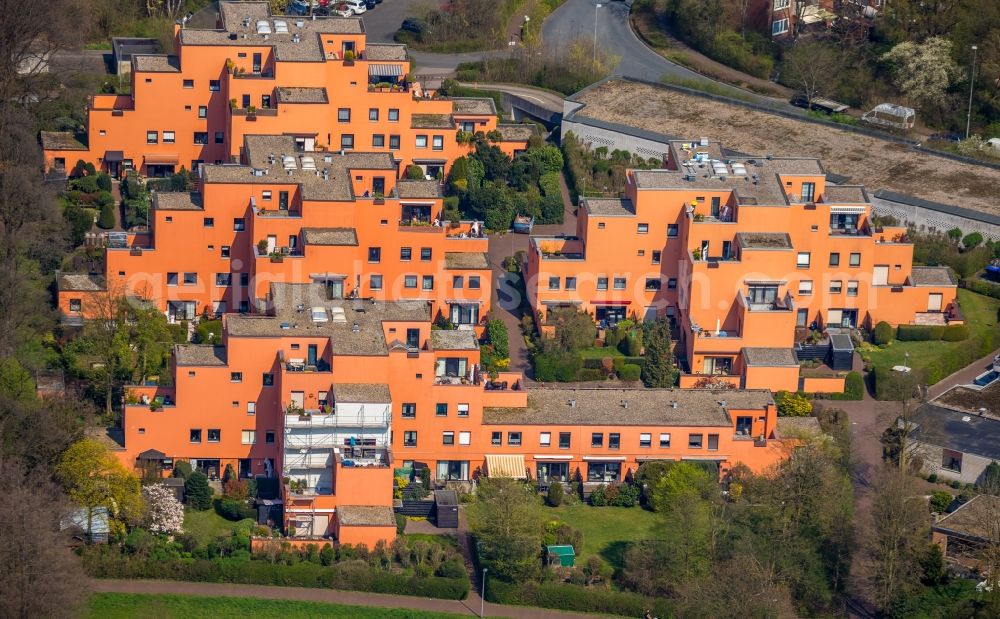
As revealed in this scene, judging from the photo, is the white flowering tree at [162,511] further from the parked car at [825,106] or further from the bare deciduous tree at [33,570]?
the parked car at [825,106]

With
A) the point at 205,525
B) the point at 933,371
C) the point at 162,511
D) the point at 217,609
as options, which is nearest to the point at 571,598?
the point at 217,609

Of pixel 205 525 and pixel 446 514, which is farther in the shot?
pixel 446 514

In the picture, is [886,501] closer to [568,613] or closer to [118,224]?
[568,613]

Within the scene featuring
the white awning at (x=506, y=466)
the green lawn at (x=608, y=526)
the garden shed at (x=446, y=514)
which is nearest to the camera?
the green lawn at (x=608, y=526)

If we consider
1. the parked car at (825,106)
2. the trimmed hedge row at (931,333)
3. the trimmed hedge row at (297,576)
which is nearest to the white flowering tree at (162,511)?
the trimmed hedge row at (297,576)

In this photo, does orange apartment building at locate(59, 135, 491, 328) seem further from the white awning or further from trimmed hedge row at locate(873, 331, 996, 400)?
trimmed hedge row at locate(873, 331, 996, 400)

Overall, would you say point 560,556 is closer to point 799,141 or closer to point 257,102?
point 257,102

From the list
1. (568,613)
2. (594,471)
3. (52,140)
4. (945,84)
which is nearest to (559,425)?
(594,471)
